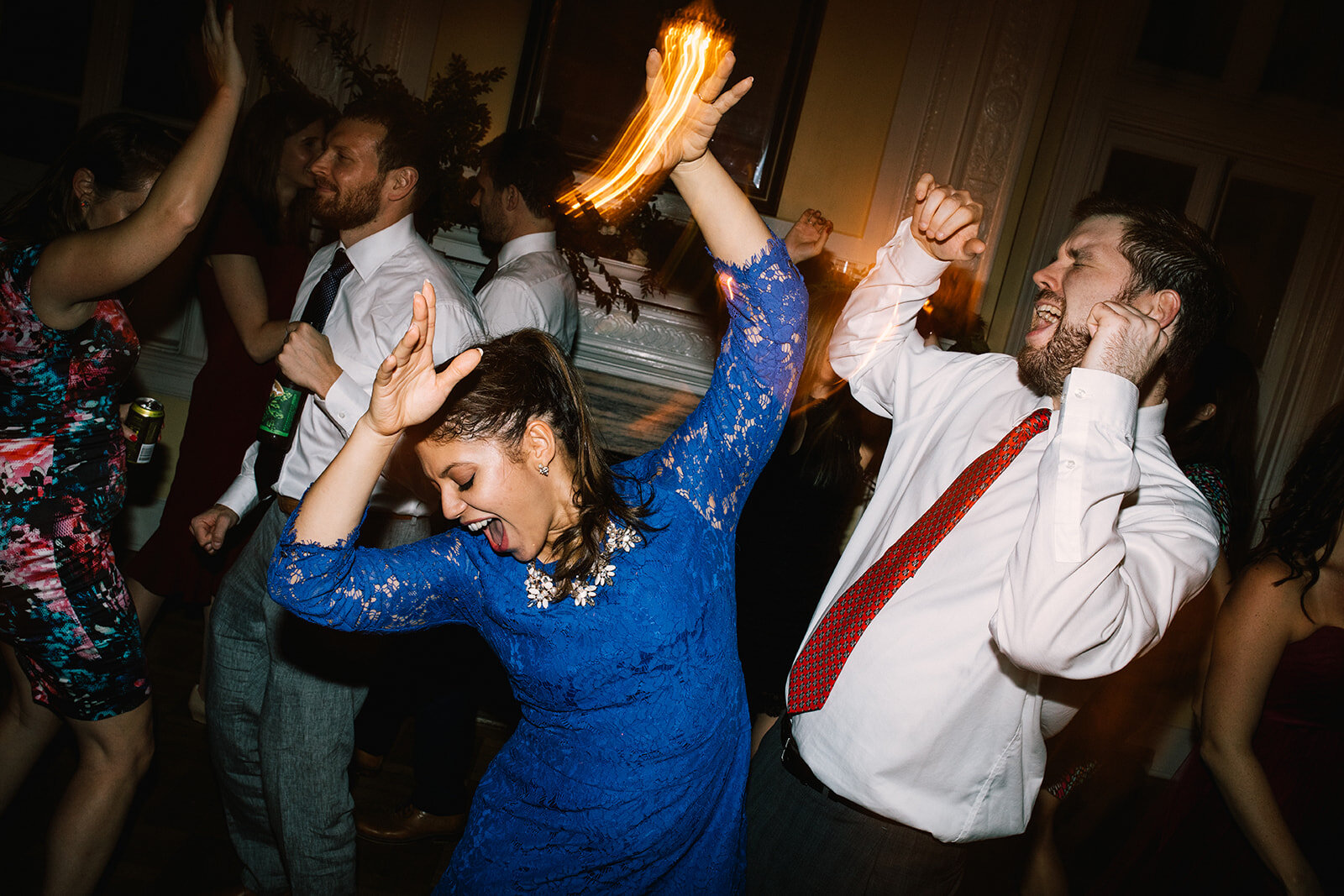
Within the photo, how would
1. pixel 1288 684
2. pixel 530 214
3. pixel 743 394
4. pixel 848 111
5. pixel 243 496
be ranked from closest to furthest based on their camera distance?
pixel 743 394 → pixel 1288 684 → pixel 243 496 → pixel 530 214 → pixel 848 111

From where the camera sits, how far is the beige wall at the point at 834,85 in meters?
3.79

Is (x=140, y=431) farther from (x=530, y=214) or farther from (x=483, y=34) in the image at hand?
(x=483, y=34)

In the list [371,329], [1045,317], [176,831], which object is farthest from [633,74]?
[176,831]

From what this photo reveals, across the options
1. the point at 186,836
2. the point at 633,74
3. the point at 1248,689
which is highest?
the point at 633,74

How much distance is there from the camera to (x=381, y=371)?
1.23 meters

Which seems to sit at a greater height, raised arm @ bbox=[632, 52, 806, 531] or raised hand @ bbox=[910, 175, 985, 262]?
raised hand @ bbox=[910, 175, 985, 262]

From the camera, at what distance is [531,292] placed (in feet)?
8.51

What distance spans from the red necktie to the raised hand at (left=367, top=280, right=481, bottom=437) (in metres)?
0.80

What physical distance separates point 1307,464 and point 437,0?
383 cm

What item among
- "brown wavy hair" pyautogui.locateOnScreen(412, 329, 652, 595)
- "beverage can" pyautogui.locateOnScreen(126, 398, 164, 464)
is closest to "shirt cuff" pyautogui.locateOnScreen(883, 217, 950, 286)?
"brown wavy hair" pyautogui.locateOnScreen(412, 329, 652, 595)

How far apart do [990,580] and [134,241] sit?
1.83 metres

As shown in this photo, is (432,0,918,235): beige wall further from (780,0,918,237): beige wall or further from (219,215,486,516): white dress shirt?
(219,215,486,516): white dress shirt

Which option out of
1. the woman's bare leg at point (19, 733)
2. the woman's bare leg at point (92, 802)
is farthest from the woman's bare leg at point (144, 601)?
the woman's bare leg at point (92, 802)

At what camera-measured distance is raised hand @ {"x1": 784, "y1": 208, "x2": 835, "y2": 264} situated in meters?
2.80
